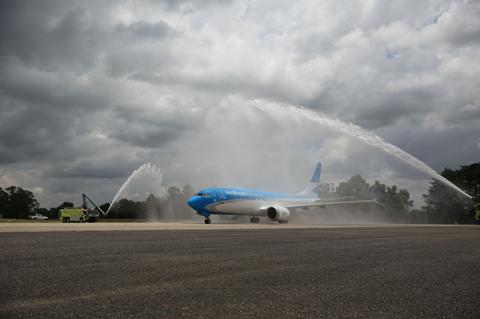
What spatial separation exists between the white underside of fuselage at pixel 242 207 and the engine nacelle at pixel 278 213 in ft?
5.49

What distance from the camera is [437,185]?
325 ft

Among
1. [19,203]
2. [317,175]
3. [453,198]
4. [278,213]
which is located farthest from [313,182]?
[19,203]

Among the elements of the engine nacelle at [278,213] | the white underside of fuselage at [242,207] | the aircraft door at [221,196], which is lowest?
the engine nacelle at [278,213]

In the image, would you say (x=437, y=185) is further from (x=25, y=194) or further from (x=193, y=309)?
(x=25, y=194)

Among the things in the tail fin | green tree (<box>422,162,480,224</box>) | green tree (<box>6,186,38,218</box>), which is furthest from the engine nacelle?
green tree (<box>6,186,38,218</box>)

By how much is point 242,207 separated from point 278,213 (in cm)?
423

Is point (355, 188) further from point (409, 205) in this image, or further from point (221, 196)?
point (221, 196)

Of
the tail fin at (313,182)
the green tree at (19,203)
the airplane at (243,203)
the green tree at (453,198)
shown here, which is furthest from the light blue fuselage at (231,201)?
the green tree at (19,203)

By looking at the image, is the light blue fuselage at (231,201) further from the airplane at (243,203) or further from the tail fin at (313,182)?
the tail fin at (313,182)

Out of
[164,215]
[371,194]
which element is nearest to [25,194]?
[164,215]

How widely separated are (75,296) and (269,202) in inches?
1879

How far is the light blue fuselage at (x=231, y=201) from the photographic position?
4531cm

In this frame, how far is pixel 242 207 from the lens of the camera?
48.5 meters

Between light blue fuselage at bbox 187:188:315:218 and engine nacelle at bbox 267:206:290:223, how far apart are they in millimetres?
1715
